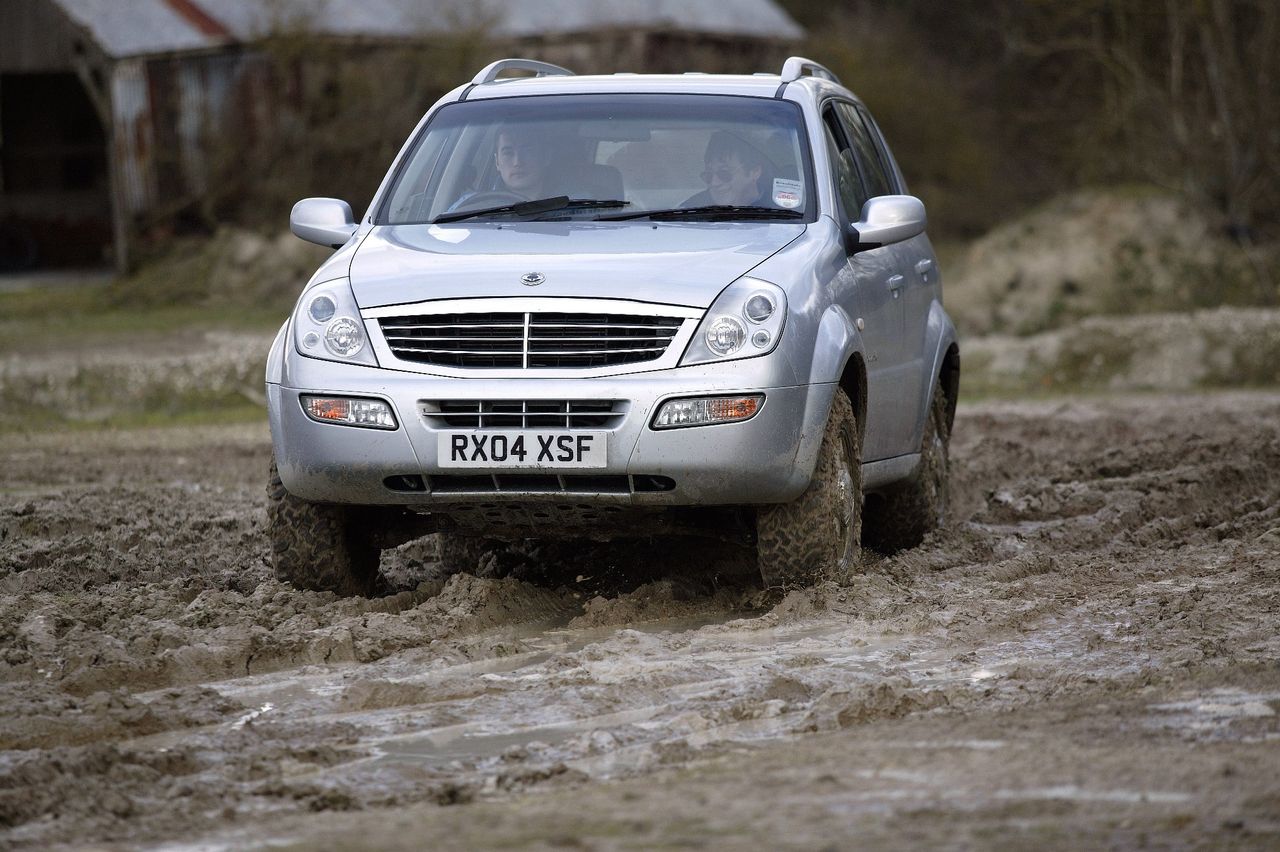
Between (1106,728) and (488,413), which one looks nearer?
(1106,728)

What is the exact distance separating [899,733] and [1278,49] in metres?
19.8

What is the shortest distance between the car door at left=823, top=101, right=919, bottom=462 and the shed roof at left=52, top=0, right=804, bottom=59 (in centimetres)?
1983

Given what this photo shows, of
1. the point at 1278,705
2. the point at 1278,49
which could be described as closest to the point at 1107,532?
the point at 1278,705

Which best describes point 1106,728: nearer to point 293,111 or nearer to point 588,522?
point 588,522

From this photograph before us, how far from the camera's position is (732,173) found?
7.18m

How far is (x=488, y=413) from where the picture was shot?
6.07m

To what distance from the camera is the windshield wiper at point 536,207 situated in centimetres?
708

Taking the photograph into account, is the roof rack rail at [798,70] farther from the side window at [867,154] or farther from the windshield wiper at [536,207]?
the windshield wiper at [536,207]

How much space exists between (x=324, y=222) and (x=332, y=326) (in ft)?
3.27

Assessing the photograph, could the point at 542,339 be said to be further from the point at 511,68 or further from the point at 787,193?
the point at 511,68

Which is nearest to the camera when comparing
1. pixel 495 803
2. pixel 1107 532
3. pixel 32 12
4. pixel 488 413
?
pixel 495 803

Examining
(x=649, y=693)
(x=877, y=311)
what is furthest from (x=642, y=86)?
(x=649, y=693)

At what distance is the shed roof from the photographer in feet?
86.0

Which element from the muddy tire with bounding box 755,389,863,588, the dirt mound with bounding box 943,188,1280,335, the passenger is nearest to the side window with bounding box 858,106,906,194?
the passenger
